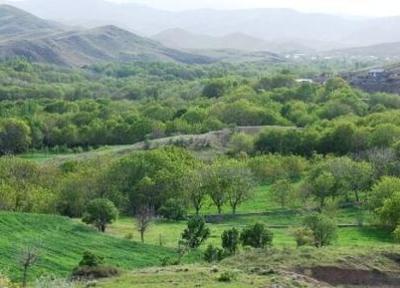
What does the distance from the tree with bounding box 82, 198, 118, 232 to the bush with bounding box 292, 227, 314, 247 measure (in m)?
17.7

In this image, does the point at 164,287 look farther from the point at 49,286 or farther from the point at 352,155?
the point at 352,155

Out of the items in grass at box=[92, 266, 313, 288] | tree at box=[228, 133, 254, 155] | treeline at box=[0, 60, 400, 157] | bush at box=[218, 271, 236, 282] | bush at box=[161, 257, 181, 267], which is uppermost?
treeline at box=[0, 60, 400, 157]

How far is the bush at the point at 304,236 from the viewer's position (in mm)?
64812

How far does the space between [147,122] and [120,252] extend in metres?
82.8

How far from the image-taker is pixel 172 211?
84438 millimetres

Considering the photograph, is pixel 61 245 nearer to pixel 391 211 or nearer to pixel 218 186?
pixel 218 186

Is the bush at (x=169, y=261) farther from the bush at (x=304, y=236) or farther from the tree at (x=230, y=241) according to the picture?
the bush at (x=304, y=236)

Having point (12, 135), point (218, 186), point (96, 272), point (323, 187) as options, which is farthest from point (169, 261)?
point (12, 135)

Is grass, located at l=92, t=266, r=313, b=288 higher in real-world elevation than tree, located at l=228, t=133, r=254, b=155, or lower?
lower

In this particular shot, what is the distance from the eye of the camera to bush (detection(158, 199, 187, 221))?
277ft

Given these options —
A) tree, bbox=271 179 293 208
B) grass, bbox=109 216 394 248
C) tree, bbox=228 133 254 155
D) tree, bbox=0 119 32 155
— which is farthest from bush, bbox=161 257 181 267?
tree, bbox=0 119 32 155

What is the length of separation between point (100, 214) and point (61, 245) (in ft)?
31.2

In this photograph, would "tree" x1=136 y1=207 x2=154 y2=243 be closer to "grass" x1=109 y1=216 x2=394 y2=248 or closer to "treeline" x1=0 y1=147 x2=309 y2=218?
"grass" x1=109 y1=216 x2=394 y2=248

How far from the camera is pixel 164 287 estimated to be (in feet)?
131
